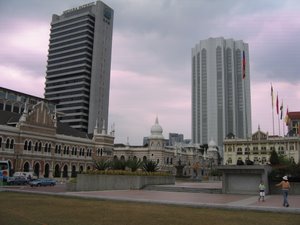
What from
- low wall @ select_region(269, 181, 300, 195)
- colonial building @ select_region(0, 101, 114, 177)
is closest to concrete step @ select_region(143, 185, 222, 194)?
low wall @ select_region(269, 181, 300, 195)

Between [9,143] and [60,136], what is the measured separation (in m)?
13.3

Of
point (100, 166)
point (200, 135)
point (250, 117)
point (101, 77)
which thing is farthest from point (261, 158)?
point (100, 166)

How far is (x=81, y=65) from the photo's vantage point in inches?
5561

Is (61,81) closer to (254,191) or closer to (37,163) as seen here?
(37,163)

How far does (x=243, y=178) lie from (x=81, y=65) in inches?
4724

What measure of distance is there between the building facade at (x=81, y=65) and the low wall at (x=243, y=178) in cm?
11050

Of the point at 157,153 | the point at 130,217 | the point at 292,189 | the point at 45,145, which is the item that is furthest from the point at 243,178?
the point at 157,153

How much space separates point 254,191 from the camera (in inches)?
1145

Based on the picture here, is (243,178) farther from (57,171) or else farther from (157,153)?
(157,153)

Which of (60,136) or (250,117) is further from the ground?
(250,117)

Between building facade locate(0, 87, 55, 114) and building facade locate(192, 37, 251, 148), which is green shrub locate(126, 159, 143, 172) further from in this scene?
building facade locate(192, 37, 251, 148)

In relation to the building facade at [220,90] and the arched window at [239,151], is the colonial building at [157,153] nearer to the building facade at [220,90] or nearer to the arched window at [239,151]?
the arched window at [239,151]

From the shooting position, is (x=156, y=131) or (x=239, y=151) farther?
(x=239, y=151)

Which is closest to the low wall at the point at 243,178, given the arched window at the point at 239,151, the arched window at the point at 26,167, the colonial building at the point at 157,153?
the arched window at the point at 26,167
